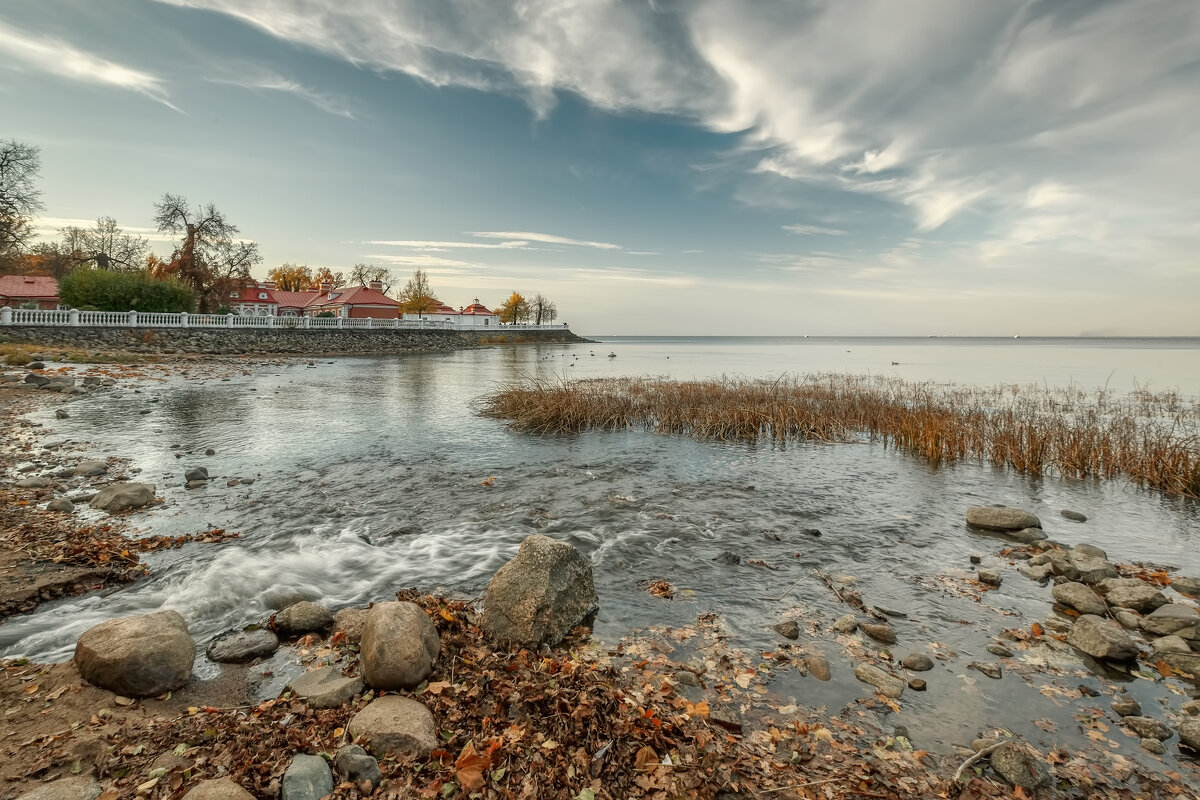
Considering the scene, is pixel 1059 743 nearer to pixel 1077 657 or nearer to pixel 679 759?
pixel 1077 657

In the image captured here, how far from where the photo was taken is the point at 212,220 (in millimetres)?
69062

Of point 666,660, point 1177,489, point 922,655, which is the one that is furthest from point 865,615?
point 1177,489

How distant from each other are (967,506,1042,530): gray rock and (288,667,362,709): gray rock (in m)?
12.7

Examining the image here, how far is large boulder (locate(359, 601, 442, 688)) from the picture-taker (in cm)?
534

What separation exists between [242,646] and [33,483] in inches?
392

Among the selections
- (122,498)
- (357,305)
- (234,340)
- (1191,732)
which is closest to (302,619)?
(122,498)

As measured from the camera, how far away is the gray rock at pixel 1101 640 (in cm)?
647

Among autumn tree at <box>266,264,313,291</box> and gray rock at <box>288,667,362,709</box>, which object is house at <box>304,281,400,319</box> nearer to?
autumn tree at <box>266,264,313,291</box>

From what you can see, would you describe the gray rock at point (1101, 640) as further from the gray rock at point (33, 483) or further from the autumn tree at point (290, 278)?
the autumn tree at point (290, 278)

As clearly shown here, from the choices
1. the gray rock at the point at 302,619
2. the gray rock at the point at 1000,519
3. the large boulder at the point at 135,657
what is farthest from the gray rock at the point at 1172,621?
the large boulder at the point at 135,657

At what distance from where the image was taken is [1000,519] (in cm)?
1160

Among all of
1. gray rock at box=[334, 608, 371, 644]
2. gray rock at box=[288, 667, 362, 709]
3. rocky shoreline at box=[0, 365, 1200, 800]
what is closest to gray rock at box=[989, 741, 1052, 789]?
rocky shoreline at box=[0, 365, 1200, 800]

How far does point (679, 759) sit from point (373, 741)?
8.50 feet

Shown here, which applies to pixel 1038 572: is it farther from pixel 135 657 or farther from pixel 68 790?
pixel 135 657
